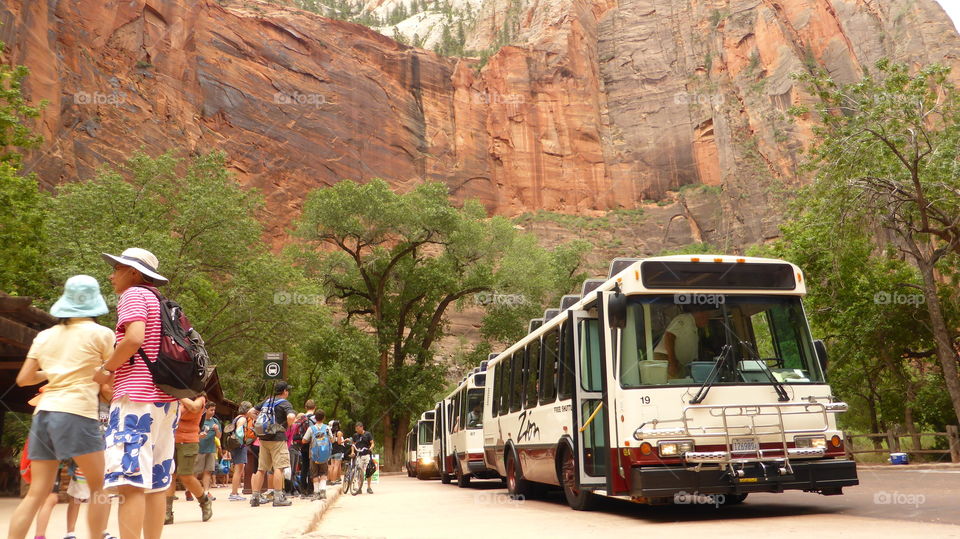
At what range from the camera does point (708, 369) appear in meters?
8.59

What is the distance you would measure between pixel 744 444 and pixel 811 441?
782mm

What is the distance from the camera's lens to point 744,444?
823 cm

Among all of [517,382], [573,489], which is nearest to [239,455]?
[517,382]

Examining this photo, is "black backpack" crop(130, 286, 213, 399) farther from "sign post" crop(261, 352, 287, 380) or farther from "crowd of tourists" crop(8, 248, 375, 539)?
"sign post" crop(261, 352, 287, 380)

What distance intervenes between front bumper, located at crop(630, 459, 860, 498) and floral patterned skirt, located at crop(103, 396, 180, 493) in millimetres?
4876

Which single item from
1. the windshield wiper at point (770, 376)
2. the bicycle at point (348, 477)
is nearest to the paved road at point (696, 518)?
the windshield wiper at point (770, 376)

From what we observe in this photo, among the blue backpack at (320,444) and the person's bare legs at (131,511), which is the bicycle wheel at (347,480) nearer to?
the blue backpack at (320,444)

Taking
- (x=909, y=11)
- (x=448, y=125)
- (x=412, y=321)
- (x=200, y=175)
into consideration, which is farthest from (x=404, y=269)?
(x=909, y=11)

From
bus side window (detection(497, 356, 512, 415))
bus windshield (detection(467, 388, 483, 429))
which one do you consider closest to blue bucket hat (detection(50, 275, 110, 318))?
bus side window (detection(497, 356, 512, 415))

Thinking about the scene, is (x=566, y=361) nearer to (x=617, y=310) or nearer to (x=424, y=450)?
(x=617, y=310)

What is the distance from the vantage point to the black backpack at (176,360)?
4816mm

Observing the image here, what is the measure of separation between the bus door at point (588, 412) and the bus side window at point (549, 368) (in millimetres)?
964

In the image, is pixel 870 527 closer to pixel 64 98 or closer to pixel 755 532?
pixel 755 532

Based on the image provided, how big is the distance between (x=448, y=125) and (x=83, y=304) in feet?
283
